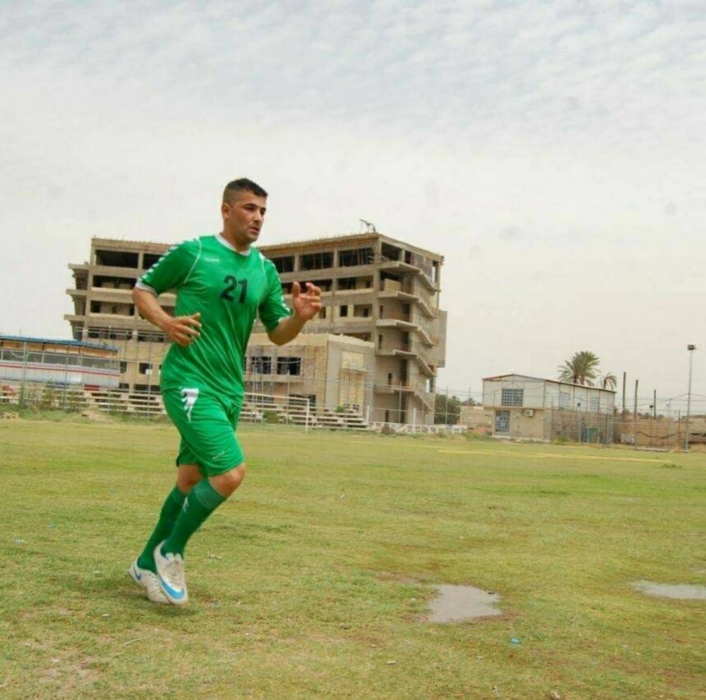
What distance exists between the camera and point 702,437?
62.8 meters

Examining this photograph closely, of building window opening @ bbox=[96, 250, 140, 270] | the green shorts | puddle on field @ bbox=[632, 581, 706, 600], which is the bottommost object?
puddle on field @ bbox=[632, 581, 706, 600]

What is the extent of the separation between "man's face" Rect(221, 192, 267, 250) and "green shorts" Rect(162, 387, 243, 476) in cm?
88

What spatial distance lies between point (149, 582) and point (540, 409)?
6894 centimetres

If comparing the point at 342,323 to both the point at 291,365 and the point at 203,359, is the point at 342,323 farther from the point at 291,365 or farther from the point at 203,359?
the point at 203,359

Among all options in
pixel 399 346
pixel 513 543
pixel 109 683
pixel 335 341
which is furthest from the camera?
pixel 399 346

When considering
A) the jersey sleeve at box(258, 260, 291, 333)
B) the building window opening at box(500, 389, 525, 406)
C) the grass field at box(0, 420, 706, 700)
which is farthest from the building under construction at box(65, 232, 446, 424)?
the jersey sleeve at box(258, 260, 291, 333)

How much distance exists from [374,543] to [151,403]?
1686 inches

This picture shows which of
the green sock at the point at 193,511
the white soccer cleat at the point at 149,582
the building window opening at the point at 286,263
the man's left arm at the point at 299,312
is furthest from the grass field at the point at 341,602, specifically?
the building window opening at the point at 286,263

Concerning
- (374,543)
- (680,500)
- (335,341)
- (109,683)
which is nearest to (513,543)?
(374,543)

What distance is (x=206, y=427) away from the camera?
4.60 m

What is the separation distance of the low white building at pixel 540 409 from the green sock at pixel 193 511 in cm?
6036

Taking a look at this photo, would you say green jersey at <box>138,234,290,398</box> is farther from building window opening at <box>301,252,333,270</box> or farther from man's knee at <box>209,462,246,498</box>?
building window opening at <box>301,252,333,270</box>

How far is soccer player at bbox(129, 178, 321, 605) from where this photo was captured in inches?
181

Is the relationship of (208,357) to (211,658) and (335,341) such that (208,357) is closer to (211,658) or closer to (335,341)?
(211,658)
